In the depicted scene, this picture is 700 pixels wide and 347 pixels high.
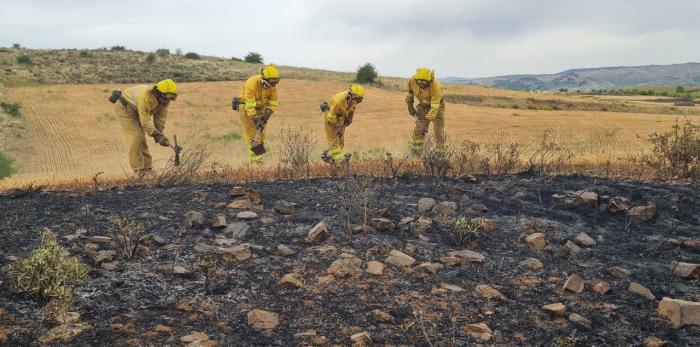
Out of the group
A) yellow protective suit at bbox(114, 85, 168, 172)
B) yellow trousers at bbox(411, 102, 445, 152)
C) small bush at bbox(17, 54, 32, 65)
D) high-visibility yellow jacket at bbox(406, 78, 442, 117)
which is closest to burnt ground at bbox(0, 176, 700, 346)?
yellow protective suit at bbox(114, 85, 168, 172)

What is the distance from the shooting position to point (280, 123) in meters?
22.6

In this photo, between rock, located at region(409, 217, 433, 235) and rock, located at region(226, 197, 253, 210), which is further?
rock, located at region(226, 197, 253, 210)

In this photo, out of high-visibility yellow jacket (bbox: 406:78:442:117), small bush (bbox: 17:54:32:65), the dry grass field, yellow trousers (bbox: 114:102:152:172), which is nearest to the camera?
yellow trousers (bbox: 114:102:152:172)

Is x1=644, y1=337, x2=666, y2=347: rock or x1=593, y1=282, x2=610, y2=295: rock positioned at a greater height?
x1=593, y1=282, x2=610, y2=295: rock

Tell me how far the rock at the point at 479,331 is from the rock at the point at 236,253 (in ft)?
5.80

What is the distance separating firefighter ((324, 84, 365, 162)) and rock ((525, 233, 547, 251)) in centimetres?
478

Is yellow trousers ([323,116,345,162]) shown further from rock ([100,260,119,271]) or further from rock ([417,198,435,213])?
rock ([100,260,119,271])

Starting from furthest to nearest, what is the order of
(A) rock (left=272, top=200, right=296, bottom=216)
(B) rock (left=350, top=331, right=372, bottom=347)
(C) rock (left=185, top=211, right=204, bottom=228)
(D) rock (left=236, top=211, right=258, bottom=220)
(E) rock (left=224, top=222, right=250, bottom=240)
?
(A) rock (left=272, top=200, right=296, bottom=216) → (D) rock (left=236, top=211, right=258, bottom=220) → (C) rock (left=185, top=211, right=204, bottom=228) → (E) rock (left=224, top=222, right=250, bottom=240) → (B) rock (left=350, top=331, right=372, bottom=347)

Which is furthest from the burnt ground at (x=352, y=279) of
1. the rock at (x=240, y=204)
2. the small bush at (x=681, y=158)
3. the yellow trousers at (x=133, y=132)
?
the yellow trousers at (x=133, y=132)

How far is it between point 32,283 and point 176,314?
88cm

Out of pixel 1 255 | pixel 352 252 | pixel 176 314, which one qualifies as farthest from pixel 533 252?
pixel 1 255

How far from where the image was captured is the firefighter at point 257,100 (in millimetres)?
9180

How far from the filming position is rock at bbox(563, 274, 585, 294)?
A: 12.4ft

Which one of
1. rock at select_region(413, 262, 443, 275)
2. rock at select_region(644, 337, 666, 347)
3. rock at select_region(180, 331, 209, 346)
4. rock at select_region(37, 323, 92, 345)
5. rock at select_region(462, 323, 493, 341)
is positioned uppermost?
rock at select_region(37, 323, 92, 345)
